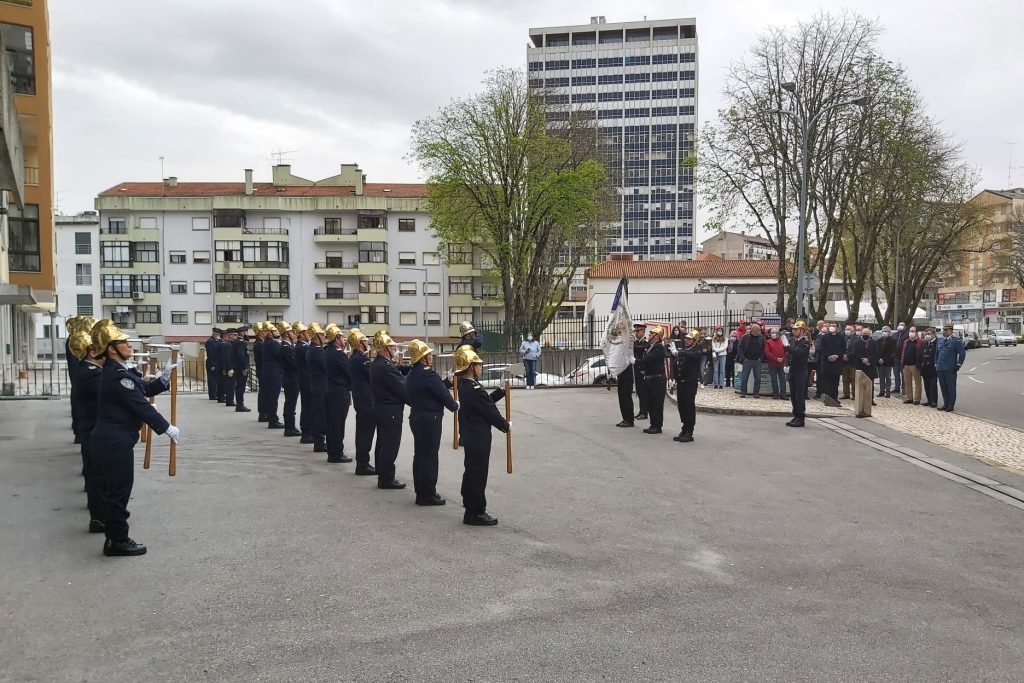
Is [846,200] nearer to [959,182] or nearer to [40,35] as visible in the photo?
[959,182]

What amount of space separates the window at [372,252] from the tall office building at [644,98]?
5618 cm

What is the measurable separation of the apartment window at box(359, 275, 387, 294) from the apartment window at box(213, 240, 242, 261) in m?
9.61

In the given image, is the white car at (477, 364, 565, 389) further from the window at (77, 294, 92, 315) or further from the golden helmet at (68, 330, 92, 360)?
the window at (77, 294, 92, 315)

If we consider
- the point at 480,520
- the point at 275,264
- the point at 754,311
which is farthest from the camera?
the point at 275,264

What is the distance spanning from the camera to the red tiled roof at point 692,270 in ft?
186

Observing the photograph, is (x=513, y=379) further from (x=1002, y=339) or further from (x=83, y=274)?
(x=83, y=274)

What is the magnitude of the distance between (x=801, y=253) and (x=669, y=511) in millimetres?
19916

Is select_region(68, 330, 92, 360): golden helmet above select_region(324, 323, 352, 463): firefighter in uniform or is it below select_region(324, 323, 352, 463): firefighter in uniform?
above

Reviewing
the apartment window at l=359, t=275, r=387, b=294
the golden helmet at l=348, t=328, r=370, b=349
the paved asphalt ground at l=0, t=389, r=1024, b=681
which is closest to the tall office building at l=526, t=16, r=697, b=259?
the apartment window at l=359, t=275, r=387, b=294

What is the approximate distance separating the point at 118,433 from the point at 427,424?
2986 millimetres

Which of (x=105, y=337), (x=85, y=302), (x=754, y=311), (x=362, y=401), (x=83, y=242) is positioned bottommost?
(x=362, y=401)

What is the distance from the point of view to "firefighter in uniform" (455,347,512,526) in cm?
782

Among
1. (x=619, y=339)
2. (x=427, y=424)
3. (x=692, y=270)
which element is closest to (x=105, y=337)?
(x=427, y=424)

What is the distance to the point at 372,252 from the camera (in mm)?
67125
